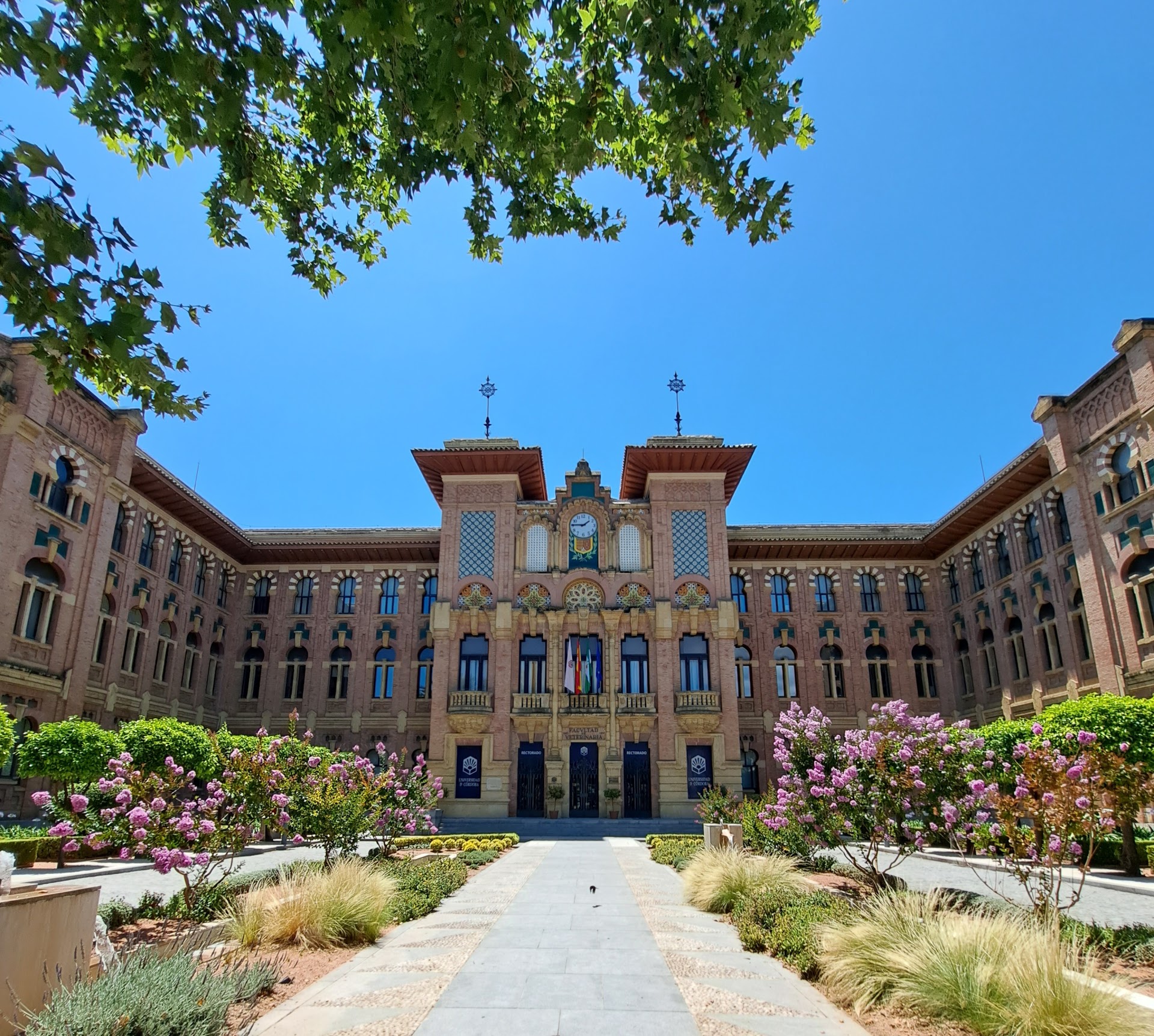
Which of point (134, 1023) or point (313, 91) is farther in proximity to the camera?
point (313, 91)

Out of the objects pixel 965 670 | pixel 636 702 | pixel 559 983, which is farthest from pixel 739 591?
pixel 559 983

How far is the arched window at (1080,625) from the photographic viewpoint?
30328mm

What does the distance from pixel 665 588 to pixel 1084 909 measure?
27.4 metres

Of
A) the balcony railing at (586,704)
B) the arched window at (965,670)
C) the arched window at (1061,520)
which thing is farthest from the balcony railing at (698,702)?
the arched window at (1061,520)

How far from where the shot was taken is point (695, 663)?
129ft

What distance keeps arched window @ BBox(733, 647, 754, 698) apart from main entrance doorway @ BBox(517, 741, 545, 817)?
446 inches

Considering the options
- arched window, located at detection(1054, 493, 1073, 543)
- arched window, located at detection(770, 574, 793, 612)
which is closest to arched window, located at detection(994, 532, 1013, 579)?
arched window, located at detection(1054, 493, 1073, 543)

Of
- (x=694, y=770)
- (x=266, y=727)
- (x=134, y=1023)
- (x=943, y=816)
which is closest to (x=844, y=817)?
(x=943, y=816)

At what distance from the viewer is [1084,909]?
13.0 metres

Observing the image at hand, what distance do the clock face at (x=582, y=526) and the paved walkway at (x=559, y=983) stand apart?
29.2 metres

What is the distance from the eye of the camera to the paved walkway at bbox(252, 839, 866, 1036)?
6.33 meters

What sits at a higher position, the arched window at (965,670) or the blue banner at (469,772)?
the arched window at (965,670)

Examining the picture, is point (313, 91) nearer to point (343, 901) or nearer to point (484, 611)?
point (343, 901)

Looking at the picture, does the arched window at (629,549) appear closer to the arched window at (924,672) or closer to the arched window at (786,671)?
the arched window at (786,671)
